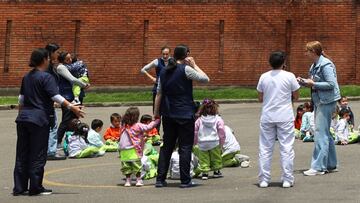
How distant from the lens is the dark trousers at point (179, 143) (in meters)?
11.7

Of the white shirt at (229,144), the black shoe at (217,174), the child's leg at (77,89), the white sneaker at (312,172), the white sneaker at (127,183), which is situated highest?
the child's leg at (77,89)

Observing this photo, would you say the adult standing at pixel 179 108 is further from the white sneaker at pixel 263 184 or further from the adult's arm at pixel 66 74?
the adult's arm at pixel 66 74

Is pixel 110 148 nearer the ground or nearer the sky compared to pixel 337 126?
nearer the ground

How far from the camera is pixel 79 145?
50.0ft

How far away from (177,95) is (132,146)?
967mm

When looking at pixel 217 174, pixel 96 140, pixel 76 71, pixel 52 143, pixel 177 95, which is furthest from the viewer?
pixel 76 71

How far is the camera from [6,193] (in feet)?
38.2

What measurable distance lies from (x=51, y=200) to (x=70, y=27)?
1994cm

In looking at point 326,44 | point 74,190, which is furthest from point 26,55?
point 74,190

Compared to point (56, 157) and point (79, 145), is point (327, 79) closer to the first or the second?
point (79, 145)

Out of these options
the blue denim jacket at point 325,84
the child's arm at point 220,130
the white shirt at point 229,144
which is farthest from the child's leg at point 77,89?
the blue denim jacket at point 325,84

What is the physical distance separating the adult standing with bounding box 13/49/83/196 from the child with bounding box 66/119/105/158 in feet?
12.2

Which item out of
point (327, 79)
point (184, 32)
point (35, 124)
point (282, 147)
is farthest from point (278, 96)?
point (184, 32)

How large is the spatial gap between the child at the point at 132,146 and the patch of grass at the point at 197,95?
15107 mm
